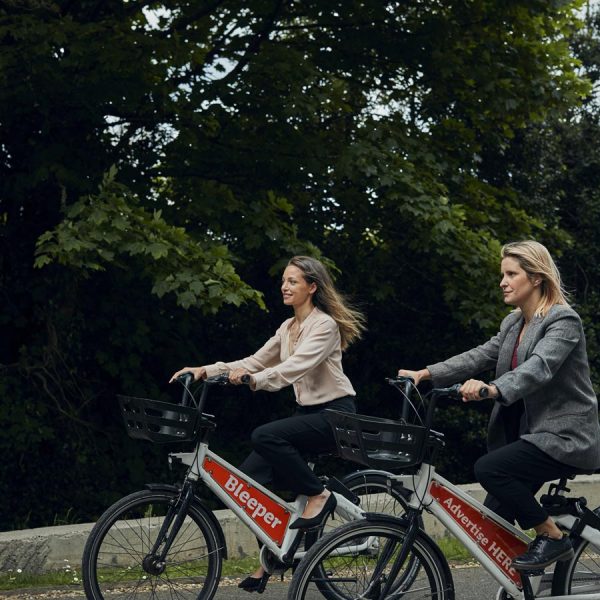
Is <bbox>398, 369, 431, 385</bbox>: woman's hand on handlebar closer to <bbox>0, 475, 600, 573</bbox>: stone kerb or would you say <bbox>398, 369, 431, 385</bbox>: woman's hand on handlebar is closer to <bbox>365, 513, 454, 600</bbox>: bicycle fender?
<bbox>365, 513, 454, 600</bbox>: bicycle fender

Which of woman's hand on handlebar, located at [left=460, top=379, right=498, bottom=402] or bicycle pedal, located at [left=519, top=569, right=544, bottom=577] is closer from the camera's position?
woman's hand on handlebar, located at [left=460, top=379, right=498, bottom=402]

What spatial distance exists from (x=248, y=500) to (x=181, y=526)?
1.21 ft

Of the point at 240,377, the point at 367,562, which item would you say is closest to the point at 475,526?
the point at 367,562

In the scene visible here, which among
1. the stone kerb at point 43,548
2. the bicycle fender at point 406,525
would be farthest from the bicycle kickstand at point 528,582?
the stone kerb at point 43,548

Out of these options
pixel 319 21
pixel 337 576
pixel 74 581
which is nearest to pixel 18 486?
pixel 74 581

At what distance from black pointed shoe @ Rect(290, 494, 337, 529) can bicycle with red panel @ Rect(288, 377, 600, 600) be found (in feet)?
1.56

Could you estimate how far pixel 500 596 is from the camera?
4.89 meters

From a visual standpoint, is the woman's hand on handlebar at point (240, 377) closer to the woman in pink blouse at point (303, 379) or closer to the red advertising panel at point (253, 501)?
the woman in pink blouse at point (303, 379)

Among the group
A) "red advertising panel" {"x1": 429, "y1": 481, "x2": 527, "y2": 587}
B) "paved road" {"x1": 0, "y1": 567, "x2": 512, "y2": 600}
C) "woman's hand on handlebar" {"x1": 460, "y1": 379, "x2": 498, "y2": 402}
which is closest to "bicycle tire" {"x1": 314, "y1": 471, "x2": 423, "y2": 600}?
"paved road" {"x1": 0, "y1": 567, "x2": 512, "y2": 600}

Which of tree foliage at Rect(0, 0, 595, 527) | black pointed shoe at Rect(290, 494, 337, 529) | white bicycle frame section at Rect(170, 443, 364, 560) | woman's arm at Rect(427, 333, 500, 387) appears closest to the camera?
woman's arm at Rect(427, 333, 500, 387)

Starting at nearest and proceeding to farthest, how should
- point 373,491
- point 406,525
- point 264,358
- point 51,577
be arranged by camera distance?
point 406,525
point 264,358
point 373,491
point 51,577

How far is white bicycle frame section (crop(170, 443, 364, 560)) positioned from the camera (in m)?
5.29

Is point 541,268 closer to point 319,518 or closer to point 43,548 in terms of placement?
point 319,518

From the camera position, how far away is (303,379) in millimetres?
5730
